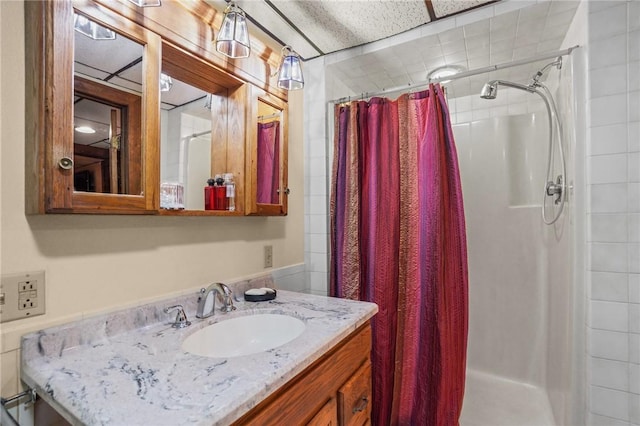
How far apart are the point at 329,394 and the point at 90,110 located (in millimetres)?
1034

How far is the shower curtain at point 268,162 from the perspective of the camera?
4.54ft

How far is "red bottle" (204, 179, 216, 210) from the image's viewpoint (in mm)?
1192

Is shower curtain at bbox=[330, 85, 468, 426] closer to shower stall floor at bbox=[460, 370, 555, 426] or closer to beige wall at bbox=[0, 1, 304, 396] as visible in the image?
shower stall floor at bbox=[460, 370, 555, 426]

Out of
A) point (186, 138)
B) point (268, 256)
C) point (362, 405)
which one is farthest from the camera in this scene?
point (268, 256)

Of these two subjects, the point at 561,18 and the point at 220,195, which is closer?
the point at 220,195

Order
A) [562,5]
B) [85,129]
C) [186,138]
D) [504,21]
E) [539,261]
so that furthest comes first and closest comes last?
[539,261]
[504,21]
[562,5]
[186,138]
[85,129]

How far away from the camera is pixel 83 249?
0.84 m

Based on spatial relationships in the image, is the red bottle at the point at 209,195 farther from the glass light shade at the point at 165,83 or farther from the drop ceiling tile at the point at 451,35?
the drop ceiling tile at the point at 451,35

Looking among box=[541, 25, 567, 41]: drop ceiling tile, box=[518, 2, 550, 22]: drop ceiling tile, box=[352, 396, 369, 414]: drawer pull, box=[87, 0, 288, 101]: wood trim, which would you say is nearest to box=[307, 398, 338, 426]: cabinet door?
box=[352, 396, 369, 414]: drawer pull

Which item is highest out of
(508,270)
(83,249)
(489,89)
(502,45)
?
(502,45)

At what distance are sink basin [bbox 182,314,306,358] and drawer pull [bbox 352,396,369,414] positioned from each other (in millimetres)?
308

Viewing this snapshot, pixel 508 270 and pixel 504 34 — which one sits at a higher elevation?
pixel 504 34

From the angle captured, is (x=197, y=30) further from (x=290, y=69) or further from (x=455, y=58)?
(x=455, y=58)

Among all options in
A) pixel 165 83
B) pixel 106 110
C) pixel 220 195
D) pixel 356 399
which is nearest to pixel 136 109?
pixel 106 110
